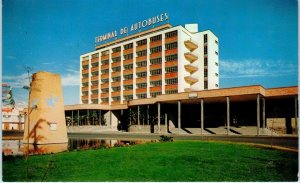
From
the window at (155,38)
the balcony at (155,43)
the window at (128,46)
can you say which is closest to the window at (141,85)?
the balcony at (155,43)

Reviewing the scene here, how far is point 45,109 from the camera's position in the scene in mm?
21156

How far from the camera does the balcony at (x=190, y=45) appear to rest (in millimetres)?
48719

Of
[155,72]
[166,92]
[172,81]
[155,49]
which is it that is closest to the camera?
[172,81]

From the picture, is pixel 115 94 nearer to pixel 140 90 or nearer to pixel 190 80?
pixel 140 90

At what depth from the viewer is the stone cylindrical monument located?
69.1 feet

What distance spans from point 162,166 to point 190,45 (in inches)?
1589

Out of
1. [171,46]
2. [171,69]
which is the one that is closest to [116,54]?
[171,46]

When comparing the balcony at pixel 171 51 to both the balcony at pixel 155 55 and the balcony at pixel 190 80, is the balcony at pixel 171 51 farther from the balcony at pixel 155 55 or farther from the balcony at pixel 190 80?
the balcony at pixel 190 80

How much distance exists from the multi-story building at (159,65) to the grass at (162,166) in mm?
34440

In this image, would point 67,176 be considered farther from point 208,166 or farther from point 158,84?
point 158,84

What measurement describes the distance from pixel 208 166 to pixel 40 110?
13679mm

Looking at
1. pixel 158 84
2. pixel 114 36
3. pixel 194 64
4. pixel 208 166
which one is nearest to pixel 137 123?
pixel 158 84

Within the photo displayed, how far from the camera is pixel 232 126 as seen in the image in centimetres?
3725

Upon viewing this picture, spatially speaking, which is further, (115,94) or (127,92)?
(115,94)
